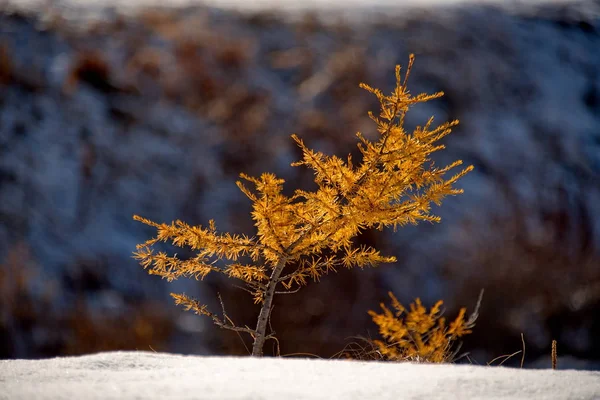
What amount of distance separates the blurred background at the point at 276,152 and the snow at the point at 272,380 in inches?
56.9

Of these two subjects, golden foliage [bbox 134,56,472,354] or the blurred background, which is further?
the blurred background

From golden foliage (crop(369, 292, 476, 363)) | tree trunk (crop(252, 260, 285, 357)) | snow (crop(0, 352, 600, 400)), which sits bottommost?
golden foliage (crop(369, 292, 476, 363))

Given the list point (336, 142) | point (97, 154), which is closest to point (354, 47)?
point (336, 142)

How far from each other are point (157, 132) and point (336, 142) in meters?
0.89

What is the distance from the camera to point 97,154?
9.33 feet

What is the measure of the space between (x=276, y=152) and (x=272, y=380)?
81.1 inches

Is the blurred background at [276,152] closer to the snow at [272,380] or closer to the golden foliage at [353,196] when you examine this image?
the golden foliage at [353,196]

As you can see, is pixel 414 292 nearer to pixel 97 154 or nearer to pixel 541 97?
pixel 541 97

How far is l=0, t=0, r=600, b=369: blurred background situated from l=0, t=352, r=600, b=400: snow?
4.74 feet

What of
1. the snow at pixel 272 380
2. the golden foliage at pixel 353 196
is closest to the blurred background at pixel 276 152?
the golden foliage at pixel 353 196

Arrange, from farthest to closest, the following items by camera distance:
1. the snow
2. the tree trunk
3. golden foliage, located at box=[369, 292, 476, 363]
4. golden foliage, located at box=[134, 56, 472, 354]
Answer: golden foliage, located at box=[369, 292, 476, 363], the tree trunk, golden foliage, located at box=[134, 56, 472, 354], the snow

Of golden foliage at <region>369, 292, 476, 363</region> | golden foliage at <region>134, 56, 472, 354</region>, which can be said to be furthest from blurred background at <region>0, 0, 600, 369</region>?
golden foliage at <region>134, 56, 472, 354</region>

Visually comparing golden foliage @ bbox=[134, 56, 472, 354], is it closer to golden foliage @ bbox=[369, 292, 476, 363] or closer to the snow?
golden foliage @ bbox=[369, 292, 476, 363]

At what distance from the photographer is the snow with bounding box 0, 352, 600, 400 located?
29.5 inches
